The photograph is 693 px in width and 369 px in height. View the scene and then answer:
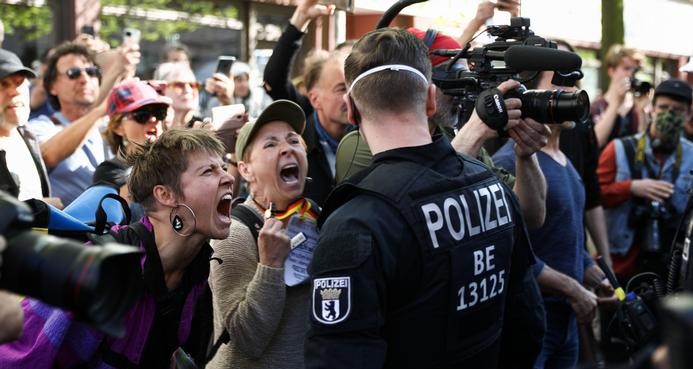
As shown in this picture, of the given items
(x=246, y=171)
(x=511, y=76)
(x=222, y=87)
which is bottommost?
(x=246, y=171)

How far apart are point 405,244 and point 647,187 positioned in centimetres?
444

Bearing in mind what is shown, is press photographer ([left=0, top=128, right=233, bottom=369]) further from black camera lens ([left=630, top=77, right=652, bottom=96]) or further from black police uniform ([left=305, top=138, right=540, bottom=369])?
black camera lens ([left=630, top=77, right=652, bottom=96])

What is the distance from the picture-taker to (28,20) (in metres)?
10.6

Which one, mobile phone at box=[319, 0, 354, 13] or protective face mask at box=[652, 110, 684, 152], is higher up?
mobile phone at box=[319, 0, 354, 13]

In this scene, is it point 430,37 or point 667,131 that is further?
point 667,131

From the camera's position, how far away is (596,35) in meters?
20.6

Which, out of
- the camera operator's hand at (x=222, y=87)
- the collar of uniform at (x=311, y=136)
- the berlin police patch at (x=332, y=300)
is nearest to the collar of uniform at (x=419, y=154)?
the berlin police patch at (x=332, y=300)

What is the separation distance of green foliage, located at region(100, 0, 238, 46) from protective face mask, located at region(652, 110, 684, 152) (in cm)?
676

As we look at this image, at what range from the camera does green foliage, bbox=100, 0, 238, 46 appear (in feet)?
37.7

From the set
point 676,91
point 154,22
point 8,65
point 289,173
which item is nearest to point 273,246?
point 289,173

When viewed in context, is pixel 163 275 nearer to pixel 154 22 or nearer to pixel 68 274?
pixel 68 274

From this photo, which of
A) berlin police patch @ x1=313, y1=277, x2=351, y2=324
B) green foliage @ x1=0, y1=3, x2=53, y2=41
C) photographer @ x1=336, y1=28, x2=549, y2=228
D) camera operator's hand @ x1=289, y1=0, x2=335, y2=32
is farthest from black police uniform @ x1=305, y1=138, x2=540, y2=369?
green foliage @ x1=0, y1=3, x2=53, y2=41

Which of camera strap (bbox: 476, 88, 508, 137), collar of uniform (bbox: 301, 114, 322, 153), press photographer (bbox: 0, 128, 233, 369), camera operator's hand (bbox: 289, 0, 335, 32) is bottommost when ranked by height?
press photographer (bbox: 0, 128, 233, 369)

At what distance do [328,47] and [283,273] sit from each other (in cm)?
1009
